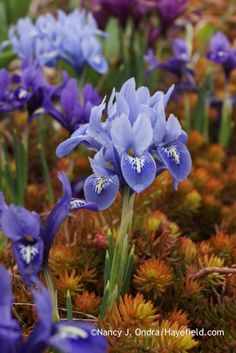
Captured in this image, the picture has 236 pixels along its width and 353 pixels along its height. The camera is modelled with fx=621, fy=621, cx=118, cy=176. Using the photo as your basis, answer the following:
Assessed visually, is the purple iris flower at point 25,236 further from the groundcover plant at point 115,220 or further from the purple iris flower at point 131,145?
the purple iris flower at point 131,145

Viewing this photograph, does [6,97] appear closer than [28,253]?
No

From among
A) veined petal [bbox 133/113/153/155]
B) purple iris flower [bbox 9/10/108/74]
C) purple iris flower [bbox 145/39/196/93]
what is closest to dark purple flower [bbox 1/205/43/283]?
veined petal [bbox 133/113/153/155]

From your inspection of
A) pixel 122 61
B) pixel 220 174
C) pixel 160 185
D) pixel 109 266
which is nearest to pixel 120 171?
pixel 109 266

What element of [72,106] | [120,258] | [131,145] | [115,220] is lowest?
[115,220]

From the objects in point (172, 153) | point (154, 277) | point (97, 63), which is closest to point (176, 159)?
point (172, 153)

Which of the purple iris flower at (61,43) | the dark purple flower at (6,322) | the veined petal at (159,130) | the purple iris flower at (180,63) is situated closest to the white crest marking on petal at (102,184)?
the veined petal at (159,130)

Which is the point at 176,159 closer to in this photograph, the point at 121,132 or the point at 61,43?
the point at 121,132

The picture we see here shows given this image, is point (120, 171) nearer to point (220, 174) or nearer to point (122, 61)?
point (220, 174)
